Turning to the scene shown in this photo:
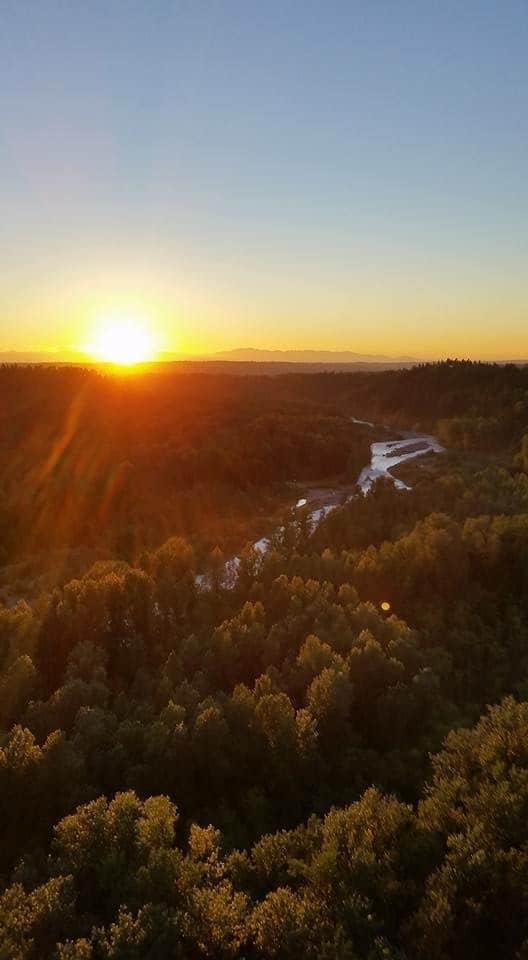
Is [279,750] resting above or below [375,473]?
above

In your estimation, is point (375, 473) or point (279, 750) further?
point (375, 473)

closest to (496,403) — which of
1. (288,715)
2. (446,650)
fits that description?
(446,650)

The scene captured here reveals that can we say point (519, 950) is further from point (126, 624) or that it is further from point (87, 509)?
point (87, 509)

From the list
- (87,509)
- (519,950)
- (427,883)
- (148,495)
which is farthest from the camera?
(148,495)

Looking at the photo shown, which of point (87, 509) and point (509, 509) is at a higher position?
point (509, 509)

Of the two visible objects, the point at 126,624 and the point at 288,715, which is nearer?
the point at 288,715

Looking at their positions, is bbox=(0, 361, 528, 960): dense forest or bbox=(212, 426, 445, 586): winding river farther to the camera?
bbox=(212, 426, 445, 586): winding river

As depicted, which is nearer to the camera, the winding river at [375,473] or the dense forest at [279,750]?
the dense forest at [279,750]

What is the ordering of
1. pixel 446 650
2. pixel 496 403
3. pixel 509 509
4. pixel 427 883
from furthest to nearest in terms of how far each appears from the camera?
pixel 496 403, pixel 509 509, pixel 446 650, pixel 427 883
